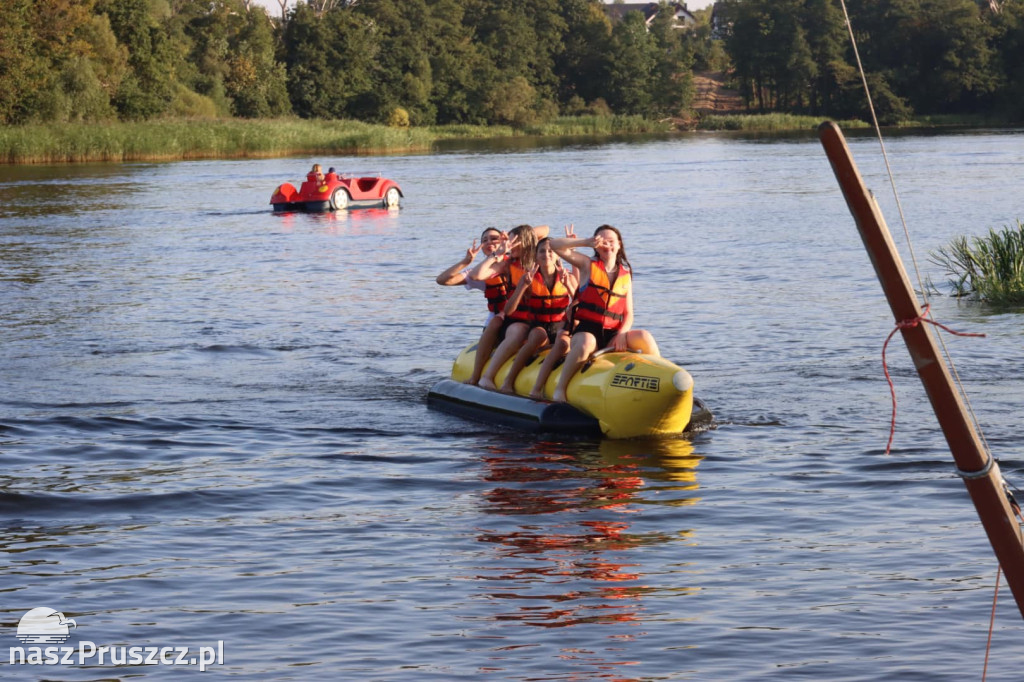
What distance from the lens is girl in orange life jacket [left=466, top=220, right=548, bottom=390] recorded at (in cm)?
1005

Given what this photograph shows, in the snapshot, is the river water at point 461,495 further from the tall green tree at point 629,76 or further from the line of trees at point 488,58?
the tall green tree at point 629,76

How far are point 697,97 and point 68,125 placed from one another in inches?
2450

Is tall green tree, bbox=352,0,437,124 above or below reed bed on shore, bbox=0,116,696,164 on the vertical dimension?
above

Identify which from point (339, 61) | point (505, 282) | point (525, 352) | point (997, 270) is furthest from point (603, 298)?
point (339, 61)

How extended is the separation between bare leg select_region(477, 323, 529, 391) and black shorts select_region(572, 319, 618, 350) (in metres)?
0.54

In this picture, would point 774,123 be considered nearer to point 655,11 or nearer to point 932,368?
point 655,11

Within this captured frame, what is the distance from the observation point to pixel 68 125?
5259 centimetres

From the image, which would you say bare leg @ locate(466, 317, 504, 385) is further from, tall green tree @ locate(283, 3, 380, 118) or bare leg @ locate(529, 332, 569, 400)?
tall green tree @ locate(283, 3, 380, 118)

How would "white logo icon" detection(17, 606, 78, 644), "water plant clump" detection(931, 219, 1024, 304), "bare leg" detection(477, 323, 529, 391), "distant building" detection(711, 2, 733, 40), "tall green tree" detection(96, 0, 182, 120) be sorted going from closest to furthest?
"white logo icon" detection(17, 606, 78, 644) → "bare leg" detection(477, 323, 529, 391) → "water plant clump" detection(931, 219, 1024, 304) → "tall green tree" detection(96, 0, 182, 120) → "distant building" detection(711, 2, 733, 40)

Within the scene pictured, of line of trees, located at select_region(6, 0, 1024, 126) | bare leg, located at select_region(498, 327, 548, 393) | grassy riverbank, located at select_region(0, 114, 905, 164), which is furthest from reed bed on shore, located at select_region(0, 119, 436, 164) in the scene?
bare leg, located at select_region(498, 327, 548, 393)

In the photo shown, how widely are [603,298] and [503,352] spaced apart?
1.08 metres

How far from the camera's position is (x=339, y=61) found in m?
81.5

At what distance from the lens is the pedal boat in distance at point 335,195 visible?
31.0 m

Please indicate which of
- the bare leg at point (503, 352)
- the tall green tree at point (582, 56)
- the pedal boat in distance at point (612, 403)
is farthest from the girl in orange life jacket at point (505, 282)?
the tall green tree at point (582, 56)
